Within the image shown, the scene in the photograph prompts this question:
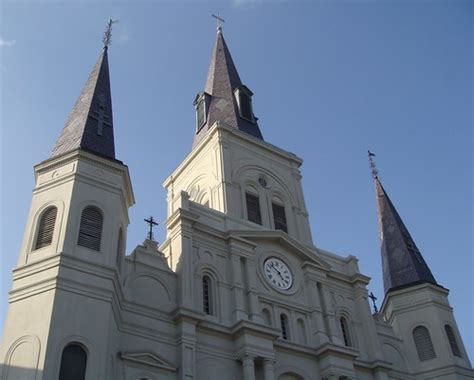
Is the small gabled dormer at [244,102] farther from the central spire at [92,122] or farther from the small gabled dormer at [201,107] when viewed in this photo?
the central spire at [92,122]

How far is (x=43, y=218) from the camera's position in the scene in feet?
76.2

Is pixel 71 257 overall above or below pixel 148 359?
above

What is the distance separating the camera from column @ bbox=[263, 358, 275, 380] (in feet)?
78.9

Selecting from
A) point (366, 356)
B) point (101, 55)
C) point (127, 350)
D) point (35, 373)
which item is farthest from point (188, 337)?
point (101, 55)

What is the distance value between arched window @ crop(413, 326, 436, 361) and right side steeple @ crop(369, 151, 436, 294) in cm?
267

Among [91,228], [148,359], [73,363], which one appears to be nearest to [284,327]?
[148,359]

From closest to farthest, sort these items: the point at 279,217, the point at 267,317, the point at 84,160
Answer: the point at 84,160 → the point at 267,317 → the point at 279,217

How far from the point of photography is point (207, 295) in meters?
26.1

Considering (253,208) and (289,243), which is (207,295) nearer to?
(289,243)

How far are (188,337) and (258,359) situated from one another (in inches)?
123

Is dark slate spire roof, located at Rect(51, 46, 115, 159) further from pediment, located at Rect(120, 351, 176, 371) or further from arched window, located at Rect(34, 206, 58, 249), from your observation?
pediment, located at Rect(120, 351, 176, 371)

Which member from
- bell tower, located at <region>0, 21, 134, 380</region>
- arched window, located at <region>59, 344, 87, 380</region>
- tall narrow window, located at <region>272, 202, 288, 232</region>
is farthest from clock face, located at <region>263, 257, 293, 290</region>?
arched window, located at <region>59, 344, 87, 380</region>

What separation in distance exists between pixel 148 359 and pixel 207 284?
17.0ft

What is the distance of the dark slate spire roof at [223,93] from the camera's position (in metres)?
37.3
